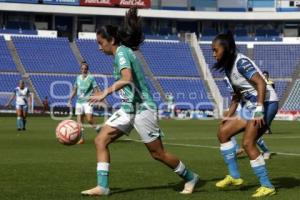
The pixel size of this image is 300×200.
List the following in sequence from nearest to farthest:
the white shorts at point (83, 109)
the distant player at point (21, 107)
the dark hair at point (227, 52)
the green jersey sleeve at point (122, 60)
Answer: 1. the green jersey sleeve at point (122, 60)
2. the dark hair at point (227, 52)
3. the white shorts at point (83, 109)
4. the distant player at point (21, 107)

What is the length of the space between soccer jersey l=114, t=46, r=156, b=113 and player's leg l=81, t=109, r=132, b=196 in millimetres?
162

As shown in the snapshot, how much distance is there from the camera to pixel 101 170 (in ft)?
29.4

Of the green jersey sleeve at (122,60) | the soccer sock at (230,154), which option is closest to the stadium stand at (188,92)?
the soccer sock at (230,154)

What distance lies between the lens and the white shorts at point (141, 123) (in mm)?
A: 8992

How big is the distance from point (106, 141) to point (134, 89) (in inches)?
30.7

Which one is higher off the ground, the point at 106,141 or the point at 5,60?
the point at 106,141

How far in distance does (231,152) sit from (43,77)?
52043mm

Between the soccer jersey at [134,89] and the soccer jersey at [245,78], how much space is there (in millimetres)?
1235

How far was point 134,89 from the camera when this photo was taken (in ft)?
29.5

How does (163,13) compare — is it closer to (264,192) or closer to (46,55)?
(46,55)

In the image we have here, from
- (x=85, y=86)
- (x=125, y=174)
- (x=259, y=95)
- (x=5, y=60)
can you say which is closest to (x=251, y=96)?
(x=259, y=95)

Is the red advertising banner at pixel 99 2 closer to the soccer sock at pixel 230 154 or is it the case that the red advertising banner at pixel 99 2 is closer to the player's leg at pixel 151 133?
the soccer sock at pixel 230 154

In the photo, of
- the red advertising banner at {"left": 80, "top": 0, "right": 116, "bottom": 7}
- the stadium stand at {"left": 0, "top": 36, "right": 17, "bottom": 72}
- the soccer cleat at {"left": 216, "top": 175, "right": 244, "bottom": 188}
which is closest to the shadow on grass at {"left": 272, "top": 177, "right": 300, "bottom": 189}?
the soccer cleat at {"left": 216, "top": 175, "right": 244, "bottom": 188}

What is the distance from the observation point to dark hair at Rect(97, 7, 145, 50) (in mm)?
8805
